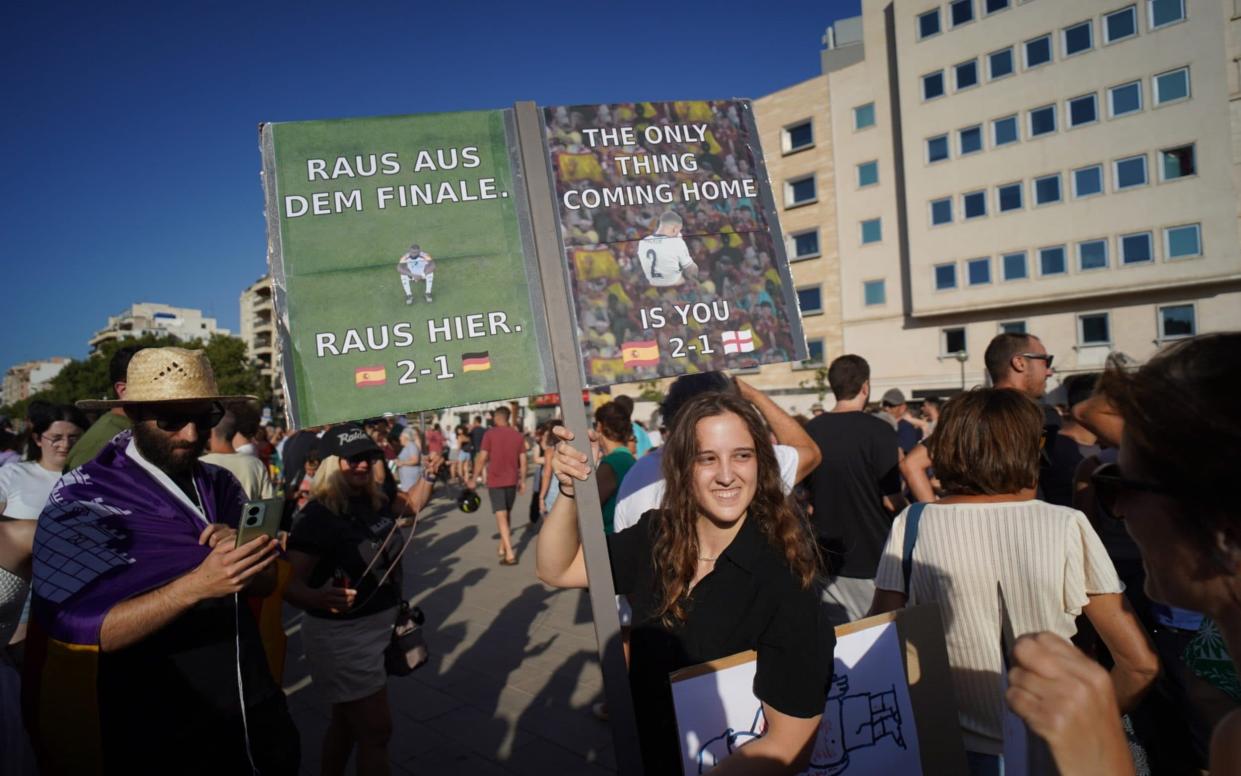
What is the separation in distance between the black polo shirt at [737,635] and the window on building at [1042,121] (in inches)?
1326

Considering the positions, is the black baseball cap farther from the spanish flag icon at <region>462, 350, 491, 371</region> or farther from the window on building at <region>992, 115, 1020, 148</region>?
the window on building at <region>992, 115, 1020, 148</region>

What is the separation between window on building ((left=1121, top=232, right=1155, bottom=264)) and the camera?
2711cm

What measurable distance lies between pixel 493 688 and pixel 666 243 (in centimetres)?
427

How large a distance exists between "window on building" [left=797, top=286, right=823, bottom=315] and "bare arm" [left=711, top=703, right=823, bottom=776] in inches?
1373

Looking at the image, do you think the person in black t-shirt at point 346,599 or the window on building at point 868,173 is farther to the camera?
the window on building at point 868,173

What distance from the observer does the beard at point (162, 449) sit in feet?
8.42

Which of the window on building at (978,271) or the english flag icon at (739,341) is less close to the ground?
the window on building at (978,271)

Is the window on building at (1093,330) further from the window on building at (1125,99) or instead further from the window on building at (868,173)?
the window on building at (868,173)

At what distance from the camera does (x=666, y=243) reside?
240 centimetres

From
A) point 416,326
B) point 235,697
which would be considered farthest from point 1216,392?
point 235,697

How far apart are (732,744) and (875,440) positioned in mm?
2914

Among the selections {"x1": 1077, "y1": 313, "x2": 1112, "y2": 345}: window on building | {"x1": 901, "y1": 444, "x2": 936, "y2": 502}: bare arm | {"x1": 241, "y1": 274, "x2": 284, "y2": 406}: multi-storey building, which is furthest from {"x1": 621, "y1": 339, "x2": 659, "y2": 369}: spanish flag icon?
{"x1": 241, "y1": 274, "x2": 284, "y2": 406}: multi-storey building

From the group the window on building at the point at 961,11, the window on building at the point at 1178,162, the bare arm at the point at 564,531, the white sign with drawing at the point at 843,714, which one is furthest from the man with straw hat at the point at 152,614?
the window on building at the point at 961,11

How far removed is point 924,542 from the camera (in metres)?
2.55
